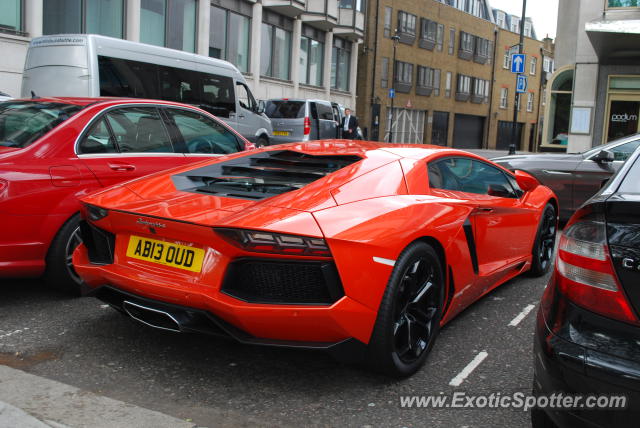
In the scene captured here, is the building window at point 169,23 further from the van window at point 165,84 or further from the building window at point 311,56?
the van window at point 165,84

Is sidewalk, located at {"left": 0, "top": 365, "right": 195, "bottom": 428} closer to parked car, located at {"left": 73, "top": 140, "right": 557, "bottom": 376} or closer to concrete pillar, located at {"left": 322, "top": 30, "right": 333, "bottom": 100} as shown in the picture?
parked car, located at {"left": 73, "top": 140, "right": 557, "bottom": 376}

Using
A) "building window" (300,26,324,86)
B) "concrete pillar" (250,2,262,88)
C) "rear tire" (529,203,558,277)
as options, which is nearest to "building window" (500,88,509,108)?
"building window" (300,26,324,86)

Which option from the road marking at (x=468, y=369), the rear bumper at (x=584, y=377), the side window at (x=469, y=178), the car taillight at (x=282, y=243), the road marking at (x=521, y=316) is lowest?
the road marking at (x=468, y=369)

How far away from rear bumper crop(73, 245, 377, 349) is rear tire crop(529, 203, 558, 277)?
288 centimetres

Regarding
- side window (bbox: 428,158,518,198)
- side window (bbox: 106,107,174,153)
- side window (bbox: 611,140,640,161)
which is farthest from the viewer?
side window (bbox: 611,140,640,161)

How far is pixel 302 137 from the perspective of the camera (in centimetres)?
1869

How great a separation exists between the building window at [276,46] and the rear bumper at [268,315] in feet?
85.6

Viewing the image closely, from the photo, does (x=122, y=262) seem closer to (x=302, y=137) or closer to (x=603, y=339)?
(x=603, y=339)

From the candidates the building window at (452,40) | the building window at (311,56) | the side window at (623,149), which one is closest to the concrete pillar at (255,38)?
the building window at (311,56)

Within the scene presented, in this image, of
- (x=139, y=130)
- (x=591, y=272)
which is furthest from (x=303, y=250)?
(x=139, y=130)

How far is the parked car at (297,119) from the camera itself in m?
18.9

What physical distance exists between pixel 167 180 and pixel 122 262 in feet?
2.41

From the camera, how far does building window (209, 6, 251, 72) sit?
81.6 ft

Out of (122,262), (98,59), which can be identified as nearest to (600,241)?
(122,262)
